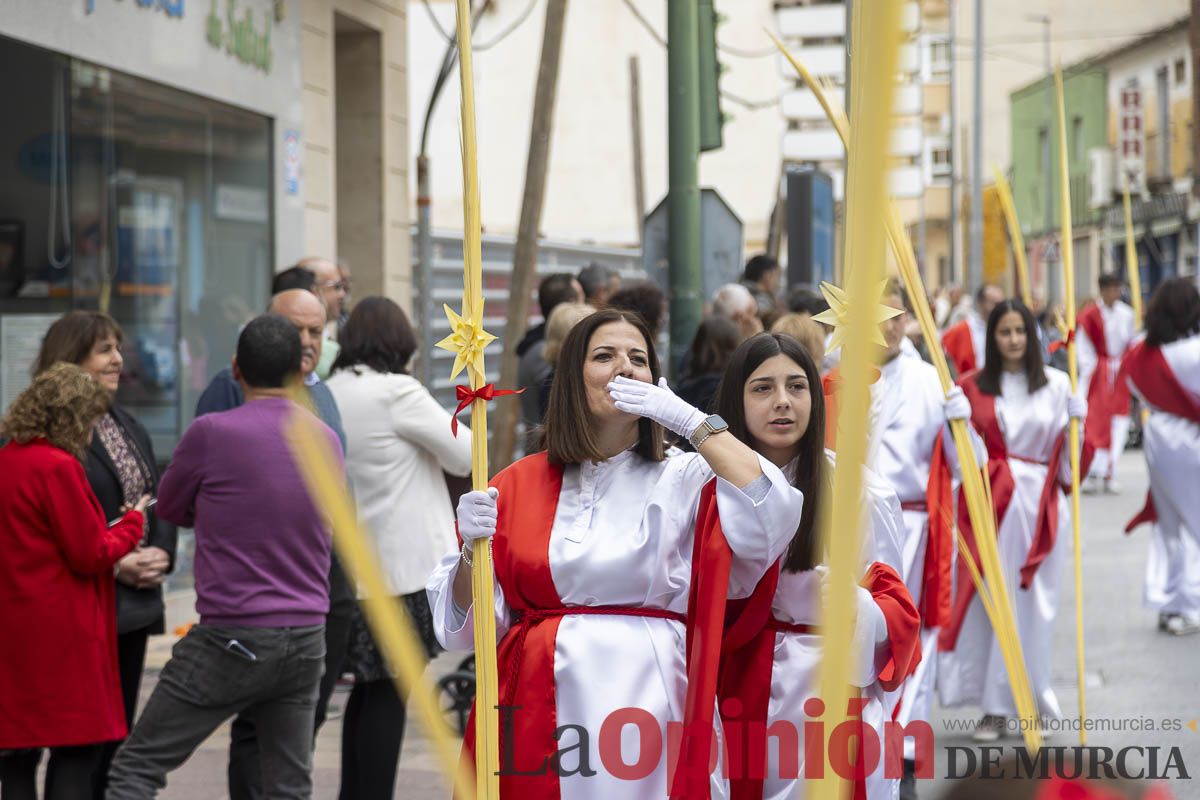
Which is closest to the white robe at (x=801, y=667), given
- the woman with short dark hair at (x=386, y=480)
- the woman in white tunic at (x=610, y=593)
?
the woman in white tunic at (x=610, y=593)

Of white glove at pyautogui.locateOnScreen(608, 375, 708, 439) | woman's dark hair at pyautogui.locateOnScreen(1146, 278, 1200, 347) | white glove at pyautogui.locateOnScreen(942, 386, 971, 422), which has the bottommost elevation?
white glove at pyautogui.locateOnScreen(942, 386, 971, 422)

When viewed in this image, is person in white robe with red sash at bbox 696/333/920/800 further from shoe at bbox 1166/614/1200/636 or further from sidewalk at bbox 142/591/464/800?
shoe at bbox 1166/614/1200/636

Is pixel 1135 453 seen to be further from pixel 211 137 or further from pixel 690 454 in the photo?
pixel 690 454

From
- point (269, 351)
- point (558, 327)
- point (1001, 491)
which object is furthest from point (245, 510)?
point (1001, 491)

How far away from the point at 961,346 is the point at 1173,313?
3345 millimetres

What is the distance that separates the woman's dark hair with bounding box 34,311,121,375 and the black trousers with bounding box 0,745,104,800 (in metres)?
1.15

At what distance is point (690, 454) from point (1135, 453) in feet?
66.9

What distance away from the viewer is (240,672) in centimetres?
471

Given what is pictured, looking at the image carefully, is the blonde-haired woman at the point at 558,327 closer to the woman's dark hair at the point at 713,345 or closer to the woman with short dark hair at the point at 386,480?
the woman's dark hair at the point at 713,345

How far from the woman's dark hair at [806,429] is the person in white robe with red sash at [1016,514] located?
383cm

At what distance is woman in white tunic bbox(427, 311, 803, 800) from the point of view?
3324 millimetres

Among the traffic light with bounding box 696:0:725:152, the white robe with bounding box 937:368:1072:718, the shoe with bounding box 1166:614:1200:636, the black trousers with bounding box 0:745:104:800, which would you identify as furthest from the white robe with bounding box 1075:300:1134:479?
the black trousers with bounding box 0:745:104:800

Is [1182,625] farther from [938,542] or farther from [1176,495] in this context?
[938,542]

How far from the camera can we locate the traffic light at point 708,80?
10320 millimetres
